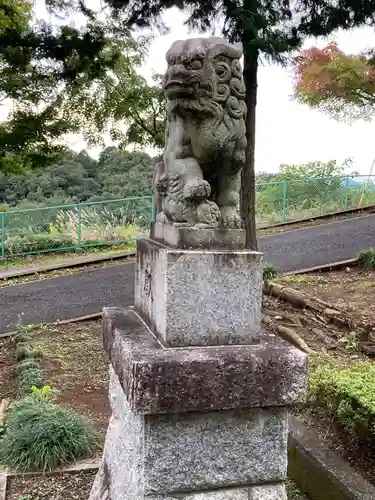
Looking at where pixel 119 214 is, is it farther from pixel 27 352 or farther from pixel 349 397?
pixel 349 397

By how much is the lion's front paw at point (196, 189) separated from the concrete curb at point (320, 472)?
2040 mm

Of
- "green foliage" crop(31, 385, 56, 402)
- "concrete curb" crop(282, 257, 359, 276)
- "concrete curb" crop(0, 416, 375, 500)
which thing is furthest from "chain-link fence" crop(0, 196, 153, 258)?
"concrete curb" crop(0, 416, 375, 500)

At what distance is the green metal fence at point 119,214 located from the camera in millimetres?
12820

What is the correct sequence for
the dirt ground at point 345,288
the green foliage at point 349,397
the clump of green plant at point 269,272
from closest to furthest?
the green foliage at point 349,397
the dirt ground at point 345,288
the clump of green plant at point 269,272

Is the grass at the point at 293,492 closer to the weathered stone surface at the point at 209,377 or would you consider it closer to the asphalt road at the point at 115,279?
the weathered stone surface at the point at 209,377

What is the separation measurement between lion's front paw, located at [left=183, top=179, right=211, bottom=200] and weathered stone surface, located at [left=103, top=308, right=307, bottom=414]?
2.30ft

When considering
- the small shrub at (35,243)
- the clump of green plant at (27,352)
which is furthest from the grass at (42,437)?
the small shrub at (35,243)

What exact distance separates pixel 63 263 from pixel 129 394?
9.85m

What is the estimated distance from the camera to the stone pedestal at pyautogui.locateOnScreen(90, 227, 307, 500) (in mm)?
2107

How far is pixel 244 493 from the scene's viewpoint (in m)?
2.28

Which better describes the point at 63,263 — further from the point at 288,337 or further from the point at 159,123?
the point at 288,337

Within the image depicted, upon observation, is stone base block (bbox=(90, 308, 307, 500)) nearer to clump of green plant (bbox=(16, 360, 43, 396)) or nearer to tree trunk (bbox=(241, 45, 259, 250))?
clump of green plant (bbox=(16, 360, 43, 396))

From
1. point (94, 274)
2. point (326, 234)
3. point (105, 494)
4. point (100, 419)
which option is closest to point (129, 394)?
point (105, 494)

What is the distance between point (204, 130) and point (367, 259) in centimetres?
854
